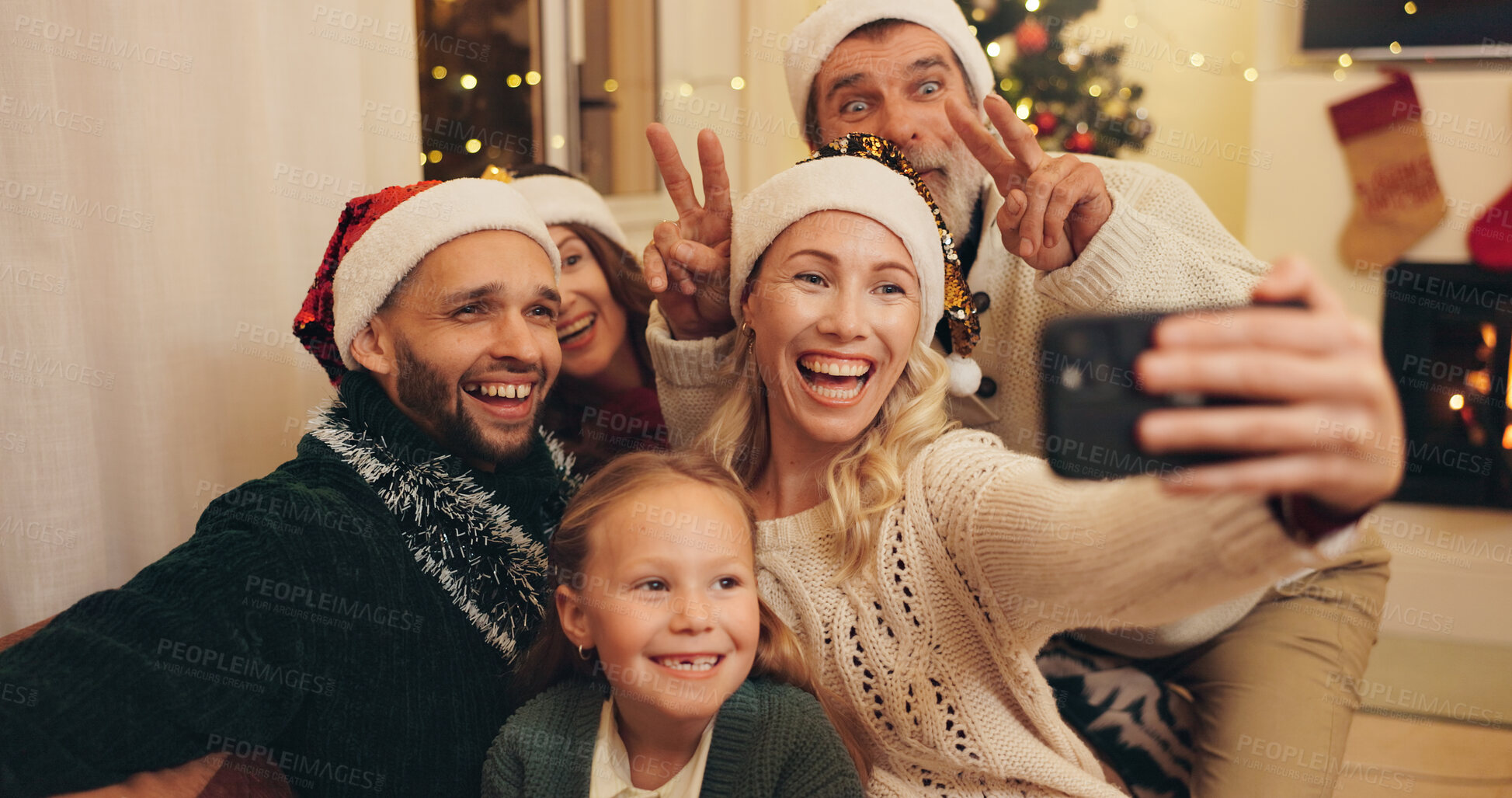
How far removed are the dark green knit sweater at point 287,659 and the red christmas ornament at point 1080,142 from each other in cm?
308

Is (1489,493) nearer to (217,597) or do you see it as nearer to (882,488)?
(882,488)

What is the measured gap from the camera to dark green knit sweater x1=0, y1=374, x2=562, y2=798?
1137mm

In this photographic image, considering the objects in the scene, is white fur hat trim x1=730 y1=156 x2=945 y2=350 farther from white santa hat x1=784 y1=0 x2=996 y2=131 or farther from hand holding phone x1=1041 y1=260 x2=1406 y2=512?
hand holding phone x1=1041 y1=260 x2=1406 y2=512

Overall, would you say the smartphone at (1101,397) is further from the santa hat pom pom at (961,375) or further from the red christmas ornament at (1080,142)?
the red christmas ornament at (1080,142)

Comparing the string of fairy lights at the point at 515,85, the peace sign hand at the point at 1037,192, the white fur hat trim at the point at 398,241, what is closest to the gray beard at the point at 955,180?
the peace sign hand at the point at 1037,192

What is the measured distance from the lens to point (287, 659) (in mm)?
1305

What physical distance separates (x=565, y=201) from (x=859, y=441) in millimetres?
1023

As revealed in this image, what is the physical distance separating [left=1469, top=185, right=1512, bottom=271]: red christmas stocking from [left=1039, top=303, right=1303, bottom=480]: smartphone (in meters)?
3.44

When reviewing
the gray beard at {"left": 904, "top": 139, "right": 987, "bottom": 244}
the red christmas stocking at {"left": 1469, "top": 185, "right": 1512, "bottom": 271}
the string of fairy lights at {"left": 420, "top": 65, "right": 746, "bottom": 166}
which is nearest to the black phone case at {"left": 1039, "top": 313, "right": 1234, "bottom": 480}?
the gray beard at {"left": 904, "top": 139, "right": 987, "bottom": 244}

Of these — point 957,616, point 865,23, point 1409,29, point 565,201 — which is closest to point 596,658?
point 957,616

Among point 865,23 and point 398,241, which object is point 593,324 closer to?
point 398,241

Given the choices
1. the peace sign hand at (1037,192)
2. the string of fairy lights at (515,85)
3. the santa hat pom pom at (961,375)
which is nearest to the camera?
the peace sign hand at (1037,192)

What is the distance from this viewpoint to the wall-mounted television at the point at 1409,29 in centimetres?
359

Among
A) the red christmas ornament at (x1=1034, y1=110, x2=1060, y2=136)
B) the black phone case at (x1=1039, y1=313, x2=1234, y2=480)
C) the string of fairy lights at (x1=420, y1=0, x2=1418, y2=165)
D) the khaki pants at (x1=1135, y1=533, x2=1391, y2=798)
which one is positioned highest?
the string of fairy lights at (x1=420, y1=0, x2=1418, y2=165)
